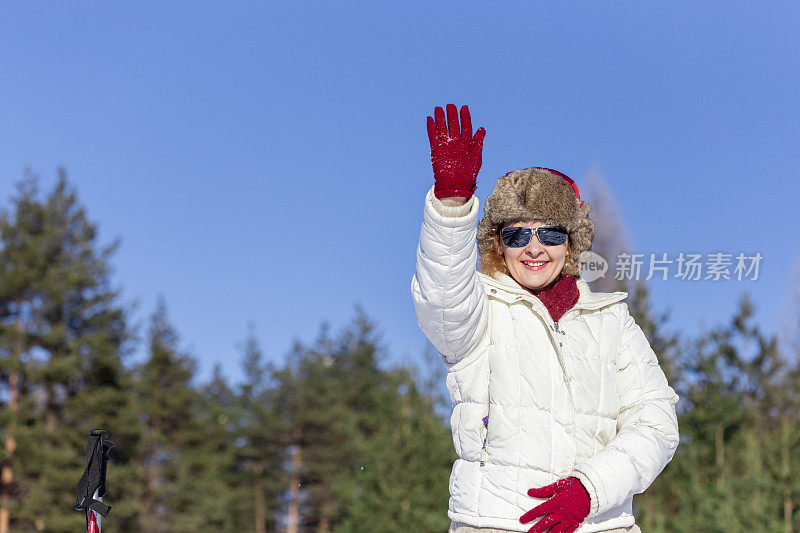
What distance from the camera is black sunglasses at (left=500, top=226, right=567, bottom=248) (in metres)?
3.32

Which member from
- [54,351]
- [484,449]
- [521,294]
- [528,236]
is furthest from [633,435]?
[54,351]

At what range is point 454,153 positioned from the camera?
8.79ft

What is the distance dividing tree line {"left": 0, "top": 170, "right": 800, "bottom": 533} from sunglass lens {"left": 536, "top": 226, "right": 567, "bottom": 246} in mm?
10701

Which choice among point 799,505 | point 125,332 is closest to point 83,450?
point 125,332

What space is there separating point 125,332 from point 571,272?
25.4 metres

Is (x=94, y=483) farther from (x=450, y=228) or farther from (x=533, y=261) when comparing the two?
(x=533, y=261)

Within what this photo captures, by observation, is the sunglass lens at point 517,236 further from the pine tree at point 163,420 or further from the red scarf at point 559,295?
the pine tree at point 163,420

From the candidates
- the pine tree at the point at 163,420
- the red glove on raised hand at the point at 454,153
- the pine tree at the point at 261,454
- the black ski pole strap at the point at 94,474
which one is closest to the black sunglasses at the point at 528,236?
the red glove on raised hand at the point at 454,153

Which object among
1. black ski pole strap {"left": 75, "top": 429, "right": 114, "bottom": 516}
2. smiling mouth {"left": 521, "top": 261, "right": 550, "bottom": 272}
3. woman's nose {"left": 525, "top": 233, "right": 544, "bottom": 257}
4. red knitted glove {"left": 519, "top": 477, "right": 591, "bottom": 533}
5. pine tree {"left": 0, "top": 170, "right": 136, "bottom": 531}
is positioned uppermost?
pine tree {"left": 0, "top": 170, "right": 136, "bottom": 531}

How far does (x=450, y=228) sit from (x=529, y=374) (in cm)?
70

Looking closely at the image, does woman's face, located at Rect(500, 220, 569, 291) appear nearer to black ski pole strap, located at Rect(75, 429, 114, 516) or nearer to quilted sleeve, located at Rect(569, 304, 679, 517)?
quilted sleeve, located at Rect(569, 304, 679, 517)

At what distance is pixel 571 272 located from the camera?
11.5 feet

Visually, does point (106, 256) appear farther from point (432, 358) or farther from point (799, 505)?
point (799, 505)

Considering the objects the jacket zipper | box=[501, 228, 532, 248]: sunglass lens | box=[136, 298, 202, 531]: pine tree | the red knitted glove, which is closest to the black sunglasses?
box=[501, 228, 532, 248]: sunglass lens
